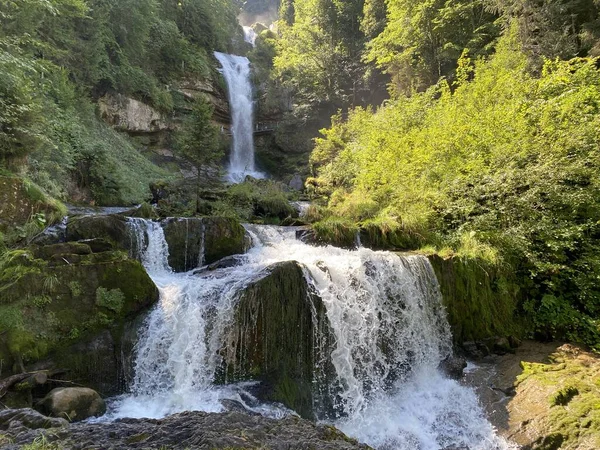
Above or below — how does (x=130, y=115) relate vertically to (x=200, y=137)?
above

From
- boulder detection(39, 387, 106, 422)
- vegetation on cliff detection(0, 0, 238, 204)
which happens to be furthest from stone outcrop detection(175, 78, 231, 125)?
boulder detection(39, 387, 106, 422)

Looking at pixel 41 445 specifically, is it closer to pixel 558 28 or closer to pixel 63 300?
pixel 63 300

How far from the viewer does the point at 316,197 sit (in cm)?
1698

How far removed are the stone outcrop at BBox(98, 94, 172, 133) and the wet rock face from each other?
17.9m

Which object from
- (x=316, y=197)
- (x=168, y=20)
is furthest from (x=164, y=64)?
(x=316, y=197)

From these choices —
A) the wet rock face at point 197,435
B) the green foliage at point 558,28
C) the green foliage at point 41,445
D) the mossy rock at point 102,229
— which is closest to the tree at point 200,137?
the mossy rock at point 102,229

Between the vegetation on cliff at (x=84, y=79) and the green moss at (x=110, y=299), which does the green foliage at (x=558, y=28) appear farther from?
the vegetation on cliff at (x=84, y=79)

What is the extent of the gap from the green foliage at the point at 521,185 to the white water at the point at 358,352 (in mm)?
2340

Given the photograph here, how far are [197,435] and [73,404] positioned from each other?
2.65m

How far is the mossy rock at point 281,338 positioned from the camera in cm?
593

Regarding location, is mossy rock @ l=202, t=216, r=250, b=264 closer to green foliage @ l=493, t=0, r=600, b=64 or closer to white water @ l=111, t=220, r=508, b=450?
white water @ l=111, t=220, r=508, b=450

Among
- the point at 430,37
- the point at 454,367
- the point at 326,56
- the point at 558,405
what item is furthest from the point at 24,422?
the point at 326,56

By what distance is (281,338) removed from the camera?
6324 millimetres

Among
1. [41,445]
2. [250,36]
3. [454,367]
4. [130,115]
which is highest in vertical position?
[250,36]
